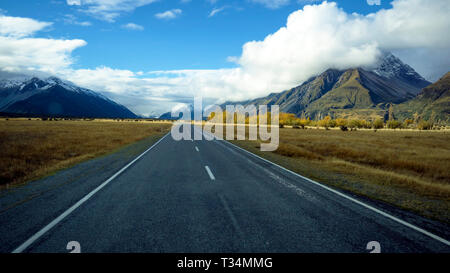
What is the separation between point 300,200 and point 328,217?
1.13m

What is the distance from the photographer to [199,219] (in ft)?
14.7

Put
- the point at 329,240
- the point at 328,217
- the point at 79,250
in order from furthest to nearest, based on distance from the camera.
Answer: the point at 328,217
the point at 329,240
the point at 79,250

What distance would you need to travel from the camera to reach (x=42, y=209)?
16.1ft

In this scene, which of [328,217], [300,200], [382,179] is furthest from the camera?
[382,179]

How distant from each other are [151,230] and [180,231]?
510 mm

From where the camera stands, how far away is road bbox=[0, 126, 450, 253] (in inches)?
138

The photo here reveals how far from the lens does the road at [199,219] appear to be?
3.51 metres

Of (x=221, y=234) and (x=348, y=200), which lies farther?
(x=348, y=200)

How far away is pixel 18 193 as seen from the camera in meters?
6.18
